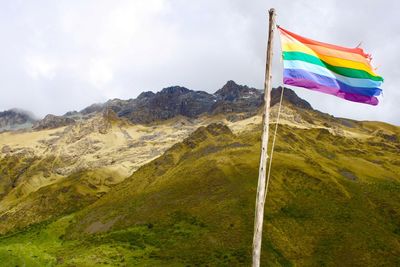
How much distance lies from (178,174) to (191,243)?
54964mm

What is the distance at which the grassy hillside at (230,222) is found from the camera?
112m

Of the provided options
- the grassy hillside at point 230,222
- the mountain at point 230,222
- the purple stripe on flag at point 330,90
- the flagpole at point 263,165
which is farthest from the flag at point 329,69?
the grassy hillside at point 230,222

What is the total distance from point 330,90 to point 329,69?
1094 millimetres

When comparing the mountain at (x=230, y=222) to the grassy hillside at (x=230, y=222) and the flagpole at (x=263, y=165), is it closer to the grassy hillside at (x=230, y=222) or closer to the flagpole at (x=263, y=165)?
the grassy hillside at (x=230, y=222)

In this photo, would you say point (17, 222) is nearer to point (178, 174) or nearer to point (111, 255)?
point (178, 174)

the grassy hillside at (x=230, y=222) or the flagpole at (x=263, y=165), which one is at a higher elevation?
the flagpole at (x=263, y=165)

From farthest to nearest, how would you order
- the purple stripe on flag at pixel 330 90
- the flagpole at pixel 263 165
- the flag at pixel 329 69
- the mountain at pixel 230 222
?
the mountain at pixel 230 222 → the flag at pixel 329 69 → the purple stripe on flag at pixel 330 90 → the flagpole at pixel 263 165

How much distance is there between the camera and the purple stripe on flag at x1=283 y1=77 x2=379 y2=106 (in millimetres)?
19750

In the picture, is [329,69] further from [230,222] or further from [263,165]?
[230,222]

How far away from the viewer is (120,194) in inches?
7042

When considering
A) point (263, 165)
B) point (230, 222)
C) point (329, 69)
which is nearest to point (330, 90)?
point (329, 69)

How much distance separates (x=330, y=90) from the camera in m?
20.5

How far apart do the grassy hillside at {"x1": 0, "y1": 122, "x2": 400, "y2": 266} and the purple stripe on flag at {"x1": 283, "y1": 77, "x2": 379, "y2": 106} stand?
Result: 86.5m

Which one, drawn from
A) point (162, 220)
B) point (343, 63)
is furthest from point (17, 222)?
point (343, 63)
